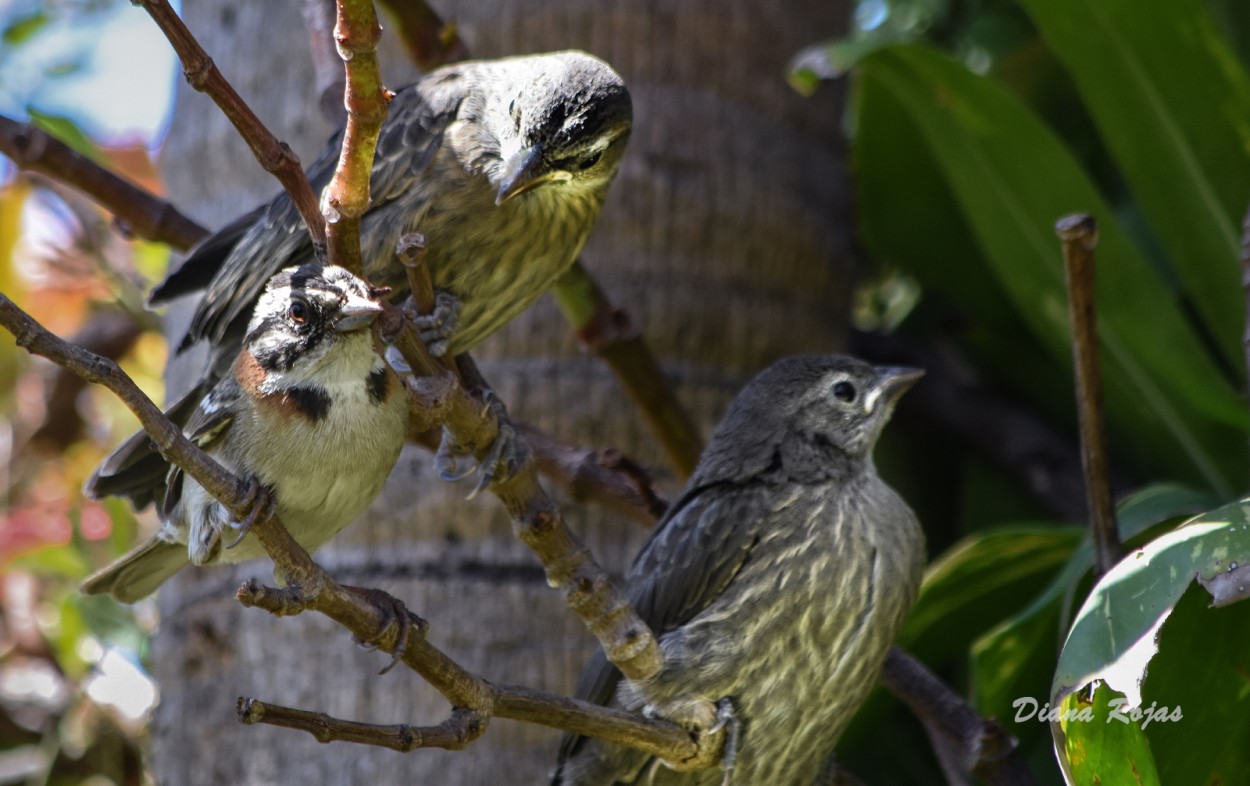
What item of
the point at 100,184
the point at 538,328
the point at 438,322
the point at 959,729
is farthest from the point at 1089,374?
the point at 100,184

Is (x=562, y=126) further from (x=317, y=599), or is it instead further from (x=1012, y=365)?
(x=1012, y=365)

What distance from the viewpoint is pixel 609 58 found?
3.60 metres

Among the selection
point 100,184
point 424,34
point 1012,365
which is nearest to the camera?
point 100,184

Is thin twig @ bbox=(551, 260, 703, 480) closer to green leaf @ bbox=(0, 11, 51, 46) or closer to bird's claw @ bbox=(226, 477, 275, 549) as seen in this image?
bird's claw @ bbox=(226, 477, 275, 549)

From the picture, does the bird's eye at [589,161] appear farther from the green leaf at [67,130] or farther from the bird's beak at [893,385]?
the green leaf at [67,130]

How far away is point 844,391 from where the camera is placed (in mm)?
2963

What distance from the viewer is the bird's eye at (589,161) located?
2.72m

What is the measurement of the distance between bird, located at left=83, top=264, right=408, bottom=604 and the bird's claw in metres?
0.03

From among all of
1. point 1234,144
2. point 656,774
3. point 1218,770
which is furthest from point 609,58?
point 1218,770

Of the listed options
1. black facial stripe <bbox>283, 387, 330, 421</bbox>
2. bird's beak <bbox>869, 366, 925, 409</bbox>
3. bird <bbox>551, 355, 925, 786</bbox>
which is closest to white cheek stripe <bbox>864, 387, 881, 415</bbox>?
bird's beak <bbox>869, 366, 925, 409</bbox>

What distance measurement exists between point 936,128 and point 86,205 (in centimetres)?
263

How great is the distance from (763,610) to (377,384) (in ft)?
2.63

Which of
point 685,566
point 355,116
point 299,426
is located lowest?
point 685,566

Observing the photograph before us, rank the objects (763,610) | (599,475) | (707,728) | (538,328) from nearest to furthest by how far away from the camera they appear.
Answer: (707,728)
(763,610)
(599,475)
(538,328)
